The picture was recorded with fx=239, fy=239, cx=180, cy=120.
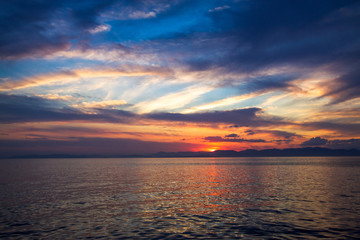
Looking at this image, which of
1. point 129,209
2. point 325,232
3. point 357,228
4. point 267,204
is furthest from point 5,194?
point 357,228

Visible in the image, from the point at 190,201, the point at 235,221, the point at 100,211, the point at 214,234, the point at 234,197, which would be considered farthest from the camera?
the point at 234,197

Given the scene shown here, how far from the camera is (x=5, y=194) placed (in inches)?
1703

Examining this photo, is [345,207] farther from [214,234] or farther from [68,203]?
[68,203]

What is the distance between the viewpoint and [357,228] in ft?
76.3

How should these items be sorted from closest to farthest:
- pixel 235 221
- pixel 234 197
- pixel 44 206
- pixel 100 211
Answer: pixel 235 221 < pixel 100 211 < pixel 44 206 < pixel 234 197

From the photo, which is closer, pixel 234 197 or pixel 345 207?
pixel 345 207

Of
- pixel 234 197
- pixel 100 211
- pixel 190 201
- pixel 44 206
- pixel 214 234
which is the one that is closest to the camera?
pixel 214 234

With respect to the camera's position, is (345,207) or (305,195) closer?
(345,207)

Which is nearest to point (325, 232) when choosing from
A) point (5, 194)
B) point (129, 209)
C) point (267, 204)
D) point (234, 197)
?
point (267, 204)

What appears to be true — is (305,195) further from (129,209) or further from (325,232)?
(129,209)

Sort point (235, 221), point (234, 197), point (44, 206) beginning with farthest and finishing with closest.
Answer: point (234, 197) < point (44, 206) < point (235, 221)

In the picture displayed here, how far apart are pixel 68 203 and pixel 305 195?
A: 3869cm

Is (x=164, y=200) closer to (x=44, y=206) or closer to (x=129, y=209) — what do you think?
(x=129, y=209)

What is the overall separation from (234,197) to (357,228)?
770 inches
